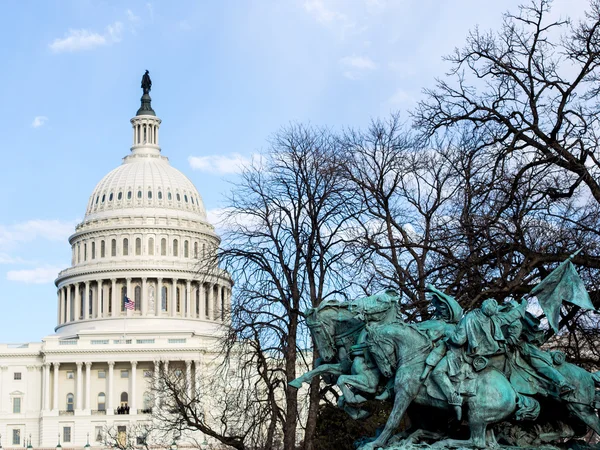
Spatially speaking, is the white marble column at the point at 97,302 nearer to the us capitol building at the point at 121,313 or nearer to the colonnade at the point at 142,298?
the colonnade at the point at 142,298

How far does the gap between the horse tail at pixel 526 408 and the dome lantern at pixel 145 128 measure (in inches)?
4936

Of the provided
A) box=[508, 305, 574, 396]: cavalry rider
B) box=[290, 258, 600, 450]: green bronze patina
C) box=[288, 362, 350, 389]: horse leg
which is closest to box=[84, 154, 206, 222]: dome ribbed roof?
box=[288, 362, 350, 389]: horse leg

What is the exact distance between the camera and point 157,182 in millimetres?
128500

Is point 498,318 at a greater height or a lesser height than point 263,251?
lesser

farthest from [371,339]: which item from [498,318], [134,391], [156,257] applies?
[156,257]

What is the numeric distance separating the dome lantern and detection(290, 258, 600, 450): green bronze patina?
12469 cm

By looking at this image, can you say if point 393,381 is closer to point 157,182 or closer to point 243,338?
point 243,338

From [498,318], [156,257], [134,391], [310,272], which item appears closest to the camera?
[498,318]

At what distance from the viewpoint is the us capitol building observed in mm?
111000

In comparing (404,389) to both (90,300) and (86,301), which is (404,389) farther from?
(90,300)

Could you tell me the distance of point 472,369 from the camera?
34.1 ft

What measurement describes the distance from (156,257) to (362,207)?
96344mm

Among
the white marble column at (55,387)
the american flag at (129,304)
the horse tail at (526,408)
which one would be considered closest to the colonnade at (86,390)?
the white marble column at (55,387)

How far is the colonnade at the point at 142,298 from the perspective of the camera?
399 feet
